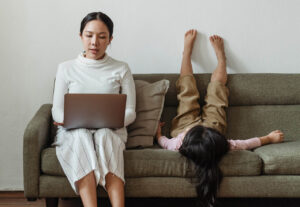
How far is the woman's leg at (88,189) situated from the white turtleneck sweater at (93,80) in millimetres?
439

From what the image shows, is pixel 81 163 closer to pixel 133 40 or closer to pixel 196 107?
pixel 196 107

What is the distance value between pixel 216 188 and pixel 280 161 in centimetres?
37

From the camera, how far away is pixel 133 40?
9.52ft

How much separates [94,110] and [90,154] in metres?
0.22

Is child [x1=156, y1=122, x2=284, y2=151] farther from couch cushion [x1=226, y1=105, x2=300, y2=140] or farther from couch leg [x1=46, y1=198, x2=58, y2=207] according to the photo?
couch leg [x1=46, y1=198, x2=58, y2=207]

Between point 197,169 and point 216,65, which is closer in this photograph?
point 197,169

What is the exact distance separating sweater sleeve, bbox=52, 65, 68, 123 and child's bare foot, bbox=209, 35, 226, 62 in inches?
41.8

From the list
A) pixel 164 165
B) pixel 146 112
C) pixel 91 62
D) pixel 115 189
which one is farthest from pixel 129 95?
pixel 115 189

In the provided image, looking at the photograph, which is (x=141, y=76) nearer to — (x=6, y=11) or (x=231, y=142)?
(x=231, y=142)

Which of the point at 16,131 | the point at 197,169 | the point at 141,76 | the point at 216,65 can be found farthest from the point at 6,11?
the point at 197,169

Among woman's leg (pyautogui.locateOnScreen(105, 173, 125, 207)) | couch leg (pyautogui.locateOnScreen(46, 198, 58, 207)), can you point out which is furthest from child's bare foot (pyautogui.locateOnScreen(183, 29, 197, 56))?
couch leg (pyautogui.locateOnScreen(46, 198, 58, 207))

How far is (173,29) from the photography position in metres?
2.90

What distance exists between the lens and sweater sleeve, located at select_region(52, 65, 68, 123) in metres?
2.36

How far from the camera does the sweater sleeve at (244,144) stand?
2.40 meters
